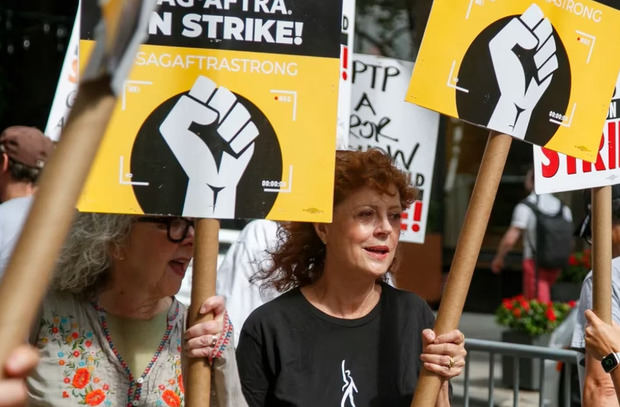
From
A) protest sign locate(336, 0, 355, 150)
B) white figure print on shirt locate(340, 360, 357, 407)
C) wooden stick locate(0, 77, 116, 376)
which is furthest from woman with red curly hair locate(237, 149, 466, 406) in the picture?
wooden stick locate(0, 77, 116, 376)

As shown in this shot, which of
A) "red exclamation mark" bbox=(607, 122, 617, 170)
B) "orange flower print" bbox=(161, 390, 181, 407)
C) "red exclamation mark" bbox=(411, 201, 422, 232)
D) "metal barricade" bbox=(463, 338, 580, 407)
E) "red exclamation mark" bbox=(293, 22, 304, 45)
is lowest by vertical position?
"metal barricade" bbox=(463, 338, 580, 407)

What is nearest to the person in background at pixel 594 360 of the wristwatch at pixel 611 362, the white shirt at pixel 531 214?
the wristwatch at pixel 611 362

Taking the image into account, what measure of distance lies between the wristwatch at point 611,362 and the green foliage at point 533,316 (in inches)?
227

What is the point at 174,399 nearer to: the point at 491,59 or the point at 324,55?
the point at 324,55

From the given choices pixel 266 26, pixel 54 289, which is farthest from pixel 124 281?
pixel 266 26

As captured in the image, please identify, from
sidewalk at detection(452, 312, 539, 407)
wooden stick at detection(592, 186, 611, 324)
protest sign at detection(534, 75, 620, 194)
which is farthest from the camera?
sidewalk at detection(452, 312, 539, 407)

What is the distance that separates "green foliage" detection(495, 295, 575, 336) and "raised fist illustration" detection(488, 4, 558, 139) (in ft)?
20.1

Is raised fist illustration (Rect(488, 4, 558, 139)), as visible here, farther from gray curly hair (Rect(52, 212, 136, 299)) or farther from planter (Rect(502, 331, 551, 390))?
planter (Rect(502, 331, 551, 390))

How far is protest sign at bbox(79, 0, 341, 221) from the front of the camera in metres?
2.65

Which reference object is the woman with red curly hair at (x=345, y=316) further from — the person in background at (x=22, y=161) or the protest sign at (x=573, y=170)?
the person in background at (x=22, y=161)

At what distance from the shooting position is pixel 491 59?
295 centimetres

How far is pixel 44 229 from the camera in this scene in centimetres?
122

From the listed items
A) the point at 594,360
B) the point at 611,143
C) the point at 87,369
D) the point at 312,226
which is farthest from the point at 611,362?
the point at 87,369

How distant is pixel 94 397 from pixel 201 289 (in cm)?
49
